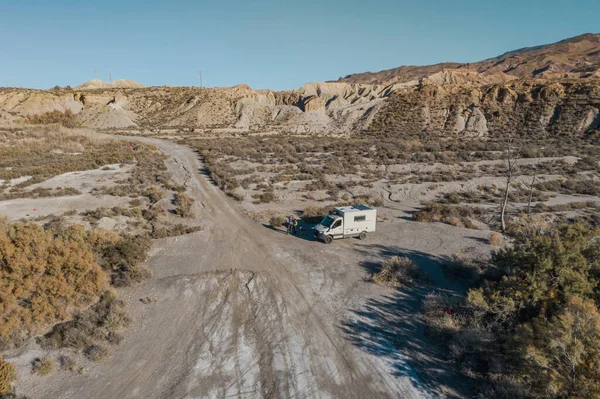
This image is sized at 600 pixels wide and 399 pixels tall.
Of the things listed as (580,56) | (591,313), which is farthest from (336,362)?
(580,56)

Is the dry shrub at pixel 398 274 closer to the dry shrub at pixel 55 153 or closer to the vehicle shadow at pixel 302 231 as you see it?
the vehicle shadow at pixel 302 231

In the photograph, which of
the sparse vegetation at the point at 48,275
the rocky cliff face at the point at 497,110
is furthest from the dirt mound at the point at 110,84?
the sparse vegetation at the point at 48,275

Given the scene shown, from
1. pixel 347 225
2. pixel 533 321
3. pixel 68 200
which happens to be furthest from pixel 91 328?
pixel 68 200

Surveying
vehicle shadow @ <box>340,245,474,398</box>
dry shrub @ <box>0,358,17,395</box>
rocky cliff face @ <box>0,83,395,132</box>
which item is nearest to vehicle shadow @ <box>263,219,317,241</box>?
vehicle shadow @ <box>340,245,474,398</box>

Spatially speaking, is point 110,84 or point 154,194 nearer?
point 154,194

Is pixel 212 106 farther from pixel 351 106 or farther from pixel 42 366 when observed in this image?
pixel 42 366

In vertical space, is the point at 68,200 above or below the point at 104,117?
below

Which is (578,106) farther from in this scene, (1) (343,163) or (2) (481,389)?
(2) (481,389)
